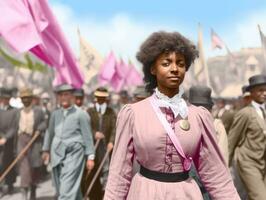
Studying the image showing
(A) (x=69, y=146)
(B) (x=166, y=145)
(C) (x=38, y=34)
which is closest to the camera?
(B) (x=166, y=145)

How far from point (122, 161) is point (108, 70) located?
66.2 feet

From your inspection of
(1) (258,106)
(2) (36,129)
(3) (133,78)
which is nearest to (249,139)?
(1) (258,106)

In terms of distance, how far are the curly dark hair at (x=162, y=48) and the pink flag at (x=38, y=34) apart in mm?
3307

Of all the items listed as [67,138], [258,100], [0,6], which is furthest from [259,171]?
[0,6]

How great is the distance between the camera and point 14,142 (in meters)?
11.3

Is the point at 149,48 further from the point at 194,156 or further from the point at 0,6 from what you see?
the point at 0,6

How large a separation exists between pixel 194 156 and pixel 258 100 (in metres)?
3.60

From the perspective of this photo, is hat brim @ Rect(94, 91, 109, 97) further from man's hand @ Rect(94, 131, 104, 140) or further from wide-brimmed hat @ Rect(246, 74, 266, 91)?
wide-brimmed hat @ Rect(246, 74, 266, 91)

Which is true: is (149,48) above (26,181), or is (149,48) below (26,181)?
above

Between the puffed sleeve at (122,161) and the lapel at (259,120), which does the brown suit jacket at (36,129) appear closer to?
A: the lapel at (259,120)

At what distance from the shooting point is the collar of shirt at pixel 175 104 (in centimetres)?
328

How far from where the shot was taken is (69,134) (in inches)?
315

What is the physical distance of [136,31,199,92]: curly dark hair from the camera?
333cm

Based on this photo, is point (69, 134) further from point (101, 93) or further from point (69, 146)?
point (101, 93)
